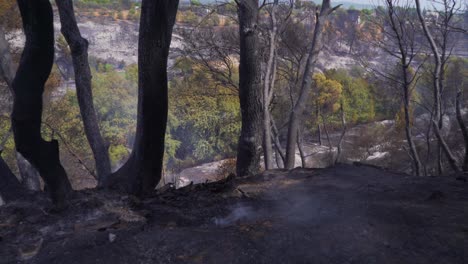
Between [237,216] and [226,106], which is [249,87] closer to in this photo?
[237,216]

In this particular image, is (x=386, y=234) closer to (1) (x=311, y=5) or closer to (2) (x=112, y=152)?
(1) (x=311, y=5)

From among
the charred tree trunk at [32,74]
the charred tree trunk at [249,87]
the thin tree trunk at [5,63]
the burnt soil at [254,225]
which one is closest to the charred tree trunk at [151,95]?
the burnt soil at [254,225]

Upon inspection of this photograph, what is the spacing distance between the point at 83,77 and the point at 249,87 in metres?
2.48

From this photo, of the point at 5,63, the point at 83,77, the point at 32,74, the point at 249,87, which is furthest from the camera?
the point at 5,63

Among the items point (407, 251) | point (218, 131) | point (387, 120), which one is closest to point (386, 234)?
point (407, 251)

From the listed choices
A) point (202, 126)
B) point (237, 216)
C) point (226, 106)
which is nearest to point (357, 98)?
point (226, 106)

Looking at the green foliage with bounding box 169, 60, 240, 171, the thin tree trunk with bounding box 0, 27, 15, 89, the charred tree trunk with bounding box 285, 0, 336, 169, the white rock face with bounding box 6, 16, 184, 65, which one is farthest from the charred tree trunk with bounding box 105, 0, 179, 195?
the white rock face with bounding box 6, 16, 184, 65

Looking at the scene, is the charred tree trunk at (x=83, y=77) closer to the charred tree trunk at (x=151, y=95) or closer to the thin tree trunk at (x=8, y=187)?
the thin tree trunk at (x=8, y=187)

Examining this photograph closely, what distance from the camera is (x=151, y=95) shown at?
3.44 meters

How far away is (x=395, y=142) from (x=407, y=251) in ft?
57.2

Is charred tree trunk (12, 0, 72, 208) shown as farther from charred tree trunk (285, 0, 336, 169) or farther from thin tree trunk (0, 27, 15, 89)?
charred tree trunk (285, 0, 336, 169)

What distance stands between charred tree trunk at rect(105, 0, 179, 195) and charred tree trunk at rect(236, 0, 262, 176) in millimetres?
1577

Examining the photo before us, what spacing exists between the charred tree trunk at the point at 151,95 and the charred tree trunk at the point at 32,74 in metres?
0.81

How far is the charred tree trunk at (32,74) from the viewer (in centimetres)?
256
